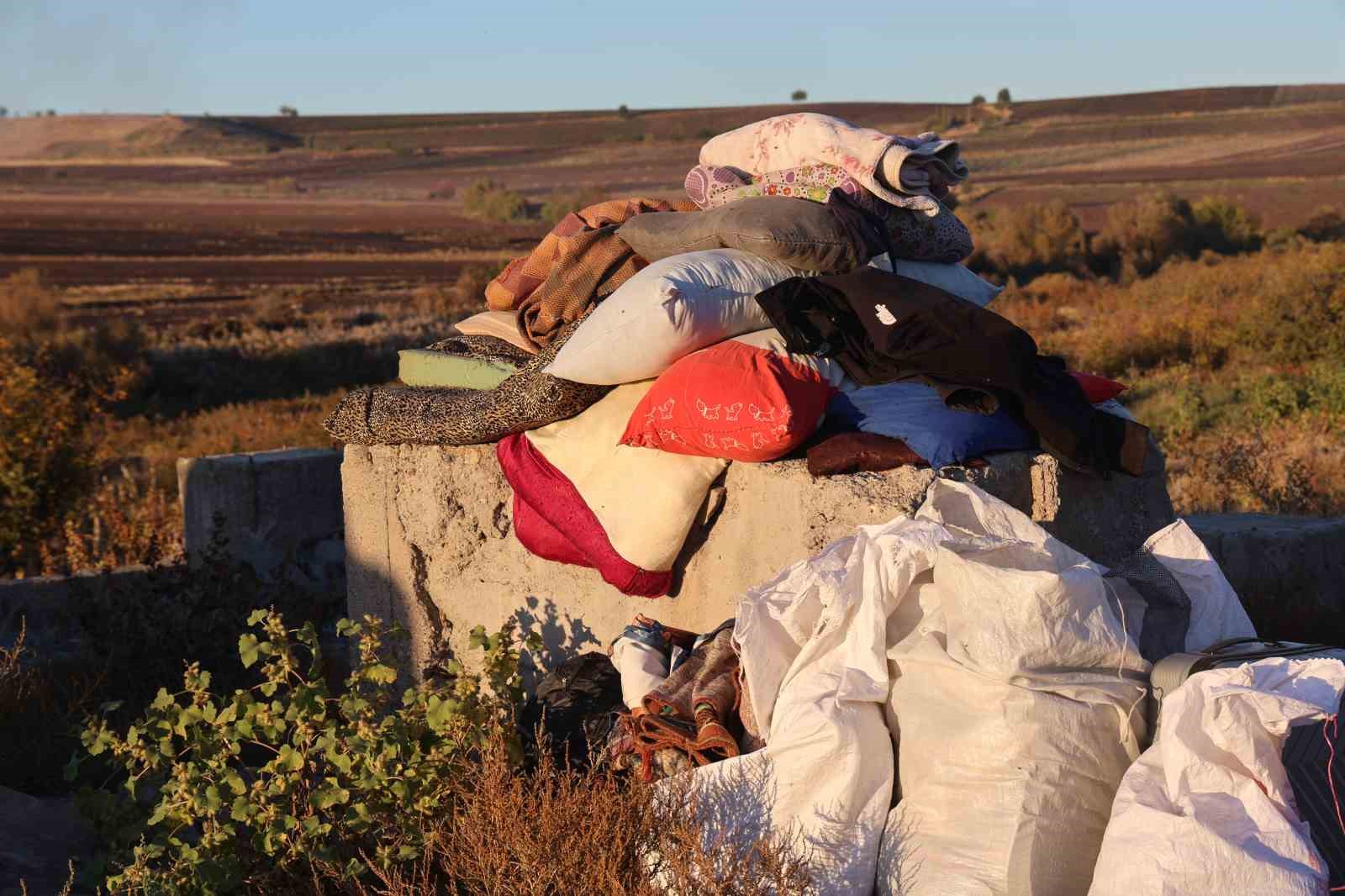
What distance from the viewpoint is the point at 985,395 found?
3490 millimetres

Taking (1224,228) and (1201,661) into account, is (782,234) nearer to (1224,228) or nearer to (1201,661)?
(1201,661)

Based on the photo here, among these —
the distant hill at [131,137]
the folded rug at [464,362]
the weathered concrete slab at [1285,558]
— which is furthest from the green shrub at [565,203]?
the distant hill at [131,137]

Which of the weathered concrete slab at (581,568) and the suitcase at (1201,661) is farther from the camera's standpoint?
the weathered concrete slab at (581,568)

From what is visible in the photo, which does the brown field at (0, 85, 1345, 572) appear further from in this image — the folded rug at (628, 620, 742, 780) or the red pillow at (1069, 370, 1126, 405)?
the folded rug at (628, 620, 742, 780)

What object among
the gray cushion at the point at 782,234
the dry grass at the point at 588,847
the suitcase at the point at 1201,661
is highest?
the gray cushion at the point at 782,234

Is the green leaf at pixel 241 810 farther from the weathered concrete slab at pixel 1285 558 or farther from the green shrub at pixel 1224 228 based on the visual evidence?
the green shrub at pixel 1224 228

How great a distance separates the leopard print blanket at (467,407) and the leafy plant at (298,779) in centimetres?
103

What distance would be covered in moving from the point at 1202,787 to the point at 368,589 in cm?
308

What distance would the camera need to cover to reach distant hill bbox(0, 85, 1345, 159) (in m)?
95.1

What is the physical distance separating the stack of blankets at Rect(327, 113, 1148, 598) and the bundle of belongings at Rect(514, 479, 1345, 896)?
1.69ft

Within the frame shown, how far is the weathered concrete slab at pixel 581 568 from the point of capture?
11.1ft

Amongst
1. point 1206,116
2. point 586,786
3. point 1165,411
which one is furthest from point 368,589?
point 1206,116

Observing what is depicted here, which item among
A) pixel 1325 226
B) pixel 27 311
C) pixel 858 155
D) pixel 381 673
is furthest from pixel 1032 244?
pixel 381 673

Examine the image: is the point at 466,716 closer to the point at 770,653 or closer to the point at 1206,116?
the point at 770,653
